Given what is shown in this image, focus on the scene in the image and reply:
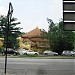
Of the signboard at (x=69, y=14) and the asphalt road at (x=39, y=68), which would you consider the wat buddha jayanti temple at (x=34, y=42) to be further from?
the signboard at (x=69, y=14)

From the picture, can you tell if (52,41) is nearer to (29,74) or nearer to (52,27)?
(52,27)

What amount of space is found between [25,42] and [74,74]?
6770 centimetres

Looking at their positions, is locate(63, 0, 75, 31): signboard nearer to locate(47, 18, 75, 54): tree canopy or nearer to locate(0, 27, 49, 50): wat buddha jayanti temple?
locate(47, 18, 75, 54): tree canopy

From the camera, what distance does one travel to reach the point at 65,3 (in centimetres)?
→ 1184

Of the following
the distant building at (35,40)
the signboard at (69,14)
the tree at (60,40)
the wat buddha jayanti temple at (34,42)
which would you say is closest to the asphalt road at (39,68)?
the signboard at (69,14)

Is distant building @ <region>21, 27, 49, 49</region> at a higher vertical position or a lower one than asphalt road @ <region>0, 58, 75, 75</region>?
higher

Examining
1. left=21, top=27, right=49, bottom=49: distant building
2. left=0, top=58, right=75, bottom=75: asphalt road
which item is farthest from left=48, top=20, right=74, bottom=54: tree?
left=0, top=58, right=75, bottom=75: asphalt road

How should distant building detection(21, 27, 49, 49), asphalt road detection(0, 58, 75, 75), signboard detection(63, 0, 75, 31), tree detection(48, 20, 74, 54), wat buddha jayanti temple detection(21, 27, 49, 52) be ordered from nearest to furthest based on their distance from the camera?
signboard detection(63, 0, 75, 31)
asphalt road detection(0, 58, 75, 75)
tree detection(48, 20, 74, 54)
distant building detection(21, 27, 49, 49)
wat buddha jayanti temple detection(21, 27, 49, 52)

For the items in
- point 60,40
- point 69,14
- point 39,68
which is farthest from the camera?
point 60,40

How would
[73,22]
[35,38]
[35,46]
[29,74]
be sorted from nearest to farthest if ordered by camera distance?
[73,22]
[29,74]
[35,46]
[35,38]

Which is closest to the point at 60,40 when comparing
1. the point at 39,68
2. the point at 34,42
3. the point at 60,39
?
the point at 60,39

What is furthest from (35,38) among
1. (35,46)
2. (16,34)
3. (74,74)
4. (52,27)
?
(74,74)

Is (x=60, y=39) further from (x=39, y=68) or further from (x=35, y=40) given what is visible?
(x=39, y=68)

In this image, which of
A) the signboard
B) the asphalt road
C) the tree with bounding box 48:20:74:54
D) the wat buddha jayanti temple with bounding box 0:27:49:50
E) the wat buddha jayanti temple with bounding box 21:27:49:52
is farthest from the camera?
the wat buddha jayanti temple with bounding box 21:27:49:52
